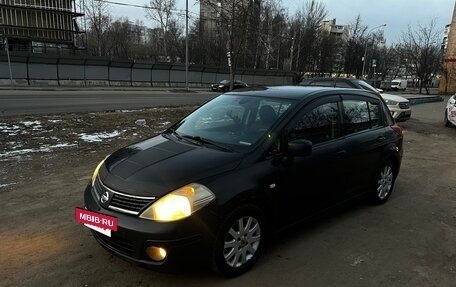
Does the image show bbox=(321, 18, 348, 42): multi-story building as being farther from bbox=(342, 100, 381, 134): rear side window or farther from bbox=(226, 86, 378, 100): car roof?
bbox=(226, 86, 378, 100): car roof

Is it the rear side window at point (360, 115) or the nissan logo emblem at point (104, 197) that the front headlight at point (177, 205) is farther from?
the rear side window at point (360, 115)

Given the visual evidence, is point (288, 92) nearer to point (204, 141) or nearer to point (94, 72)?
point (204, 141)

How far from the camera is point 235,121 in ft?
14.6

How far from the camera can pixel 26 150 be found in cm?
813

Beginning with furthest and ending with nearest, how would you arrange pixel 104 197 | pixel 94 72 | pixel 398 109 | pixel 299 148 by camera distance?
pixel 94 72 → pixel 398 109 → pixel 299 148 → pixel 104 197

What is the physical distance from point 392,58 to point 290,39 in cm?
4309

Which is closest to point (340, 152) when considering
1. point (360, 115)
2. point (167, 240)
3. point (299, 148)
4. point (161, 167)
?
point (360, 115)

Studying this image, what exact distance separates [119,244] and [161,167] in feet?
2.30

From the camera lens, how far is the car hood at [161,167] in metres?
3.34

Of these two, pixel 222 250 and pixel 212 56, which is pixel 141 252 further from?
pixel 212 56

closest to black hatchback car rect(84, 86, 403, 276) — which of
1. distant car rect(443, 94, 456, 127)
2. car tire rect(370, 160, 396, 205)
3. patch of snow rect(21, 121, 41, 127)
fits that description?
car tire rect(370, 160, 396, 205)

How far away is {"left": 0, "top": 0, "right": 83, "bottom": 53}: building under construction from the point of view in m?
51.0

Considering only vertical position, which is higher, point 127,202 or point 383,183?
point 127,202

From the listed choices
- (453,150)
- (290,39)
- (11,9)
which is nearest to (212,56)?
(290,39)
